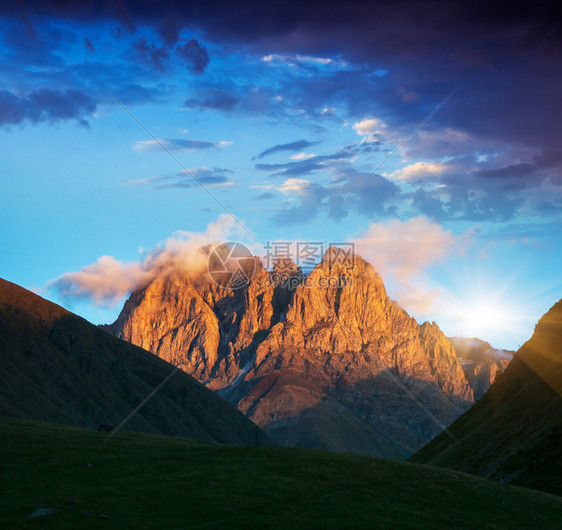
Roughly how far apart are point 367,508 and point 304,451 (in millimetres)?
17138

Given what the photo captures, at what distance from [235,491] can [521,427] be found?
3553 inches

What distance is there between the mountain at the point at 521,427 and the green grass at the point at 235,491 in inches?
1622

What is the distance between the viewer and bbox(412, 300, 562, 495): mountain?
106 metres

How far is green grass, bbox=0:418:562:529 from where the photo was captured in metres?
48.1

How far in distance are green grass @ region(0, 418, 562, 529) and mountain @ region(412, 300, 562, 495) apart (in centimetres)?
4119

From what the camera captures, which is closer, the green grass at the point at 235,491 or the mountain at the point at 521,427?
the green grass at the point at 235,491

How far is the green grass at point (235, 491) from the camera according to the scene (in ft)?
158

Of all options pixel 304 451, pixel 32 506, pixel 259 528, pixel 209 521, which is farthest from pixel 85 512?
pixel 304 451

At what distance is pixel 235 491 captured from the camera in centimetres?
5419

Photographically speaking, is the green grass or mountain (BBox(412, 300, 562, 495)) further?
mountain (BBox(412, 300, 562, 495))

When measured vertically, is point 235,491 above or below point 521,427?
below

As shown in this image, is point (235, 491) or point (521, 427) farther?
point (521, 427)

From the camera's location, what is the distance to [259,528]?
152 feet

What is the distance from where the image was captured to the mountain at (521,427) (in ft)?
347
